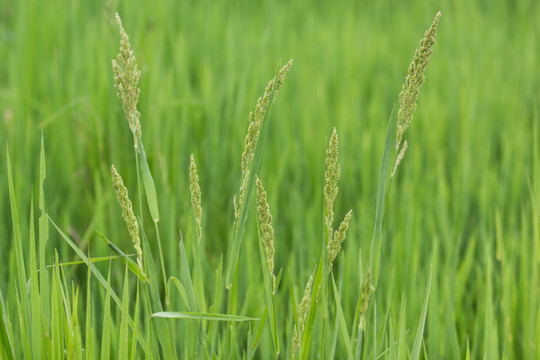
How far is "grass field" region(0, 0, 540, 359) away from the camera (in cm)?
67

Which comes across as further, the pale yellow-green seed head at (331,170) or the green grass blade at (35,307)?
the green grass blade at (35,307)

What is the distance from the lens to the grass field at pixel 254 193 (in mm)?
667

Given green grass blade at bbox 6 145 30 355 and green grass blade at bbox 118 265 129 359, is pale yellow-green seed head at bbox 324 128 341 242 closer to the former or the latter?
green grass blade at bbox 118 265 129 359

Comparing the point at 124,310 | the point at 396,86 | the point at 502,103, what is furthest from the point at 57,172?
the point at 502,103

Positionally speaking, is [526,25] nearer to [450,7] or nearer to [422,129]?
[450,7]

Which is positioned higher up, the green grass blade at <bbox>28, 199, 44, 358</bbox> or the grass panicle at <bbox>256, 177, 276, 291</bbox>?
the grass panicle at <bbox>256, 177, 276, 291</bbox>

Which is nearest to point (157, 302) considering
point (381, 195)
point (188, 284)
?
point (188, 284)

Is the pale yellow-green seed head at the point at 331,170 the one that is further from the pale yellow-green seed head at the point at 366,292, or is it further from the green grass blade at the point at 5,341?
the green grass blade at the point at 5,341

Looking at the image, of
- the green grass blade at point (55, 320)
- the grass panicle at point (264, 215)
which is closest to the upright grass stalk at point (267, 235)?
the grass panicle at point (264, 215)

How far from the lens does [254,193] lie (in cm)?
124

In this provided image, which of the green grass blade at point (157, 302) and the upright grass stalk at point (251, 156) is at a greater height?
the upright grass stalk at point (251, 156)

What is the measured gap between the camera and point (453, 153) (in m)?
1.87

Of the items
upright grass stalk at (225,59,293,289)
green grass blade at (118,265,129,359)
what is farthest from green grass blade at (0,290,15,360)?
upright grass stalk at (225,59,293,289)

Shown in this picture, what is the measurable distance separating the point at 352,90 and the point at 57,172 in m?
1.00
